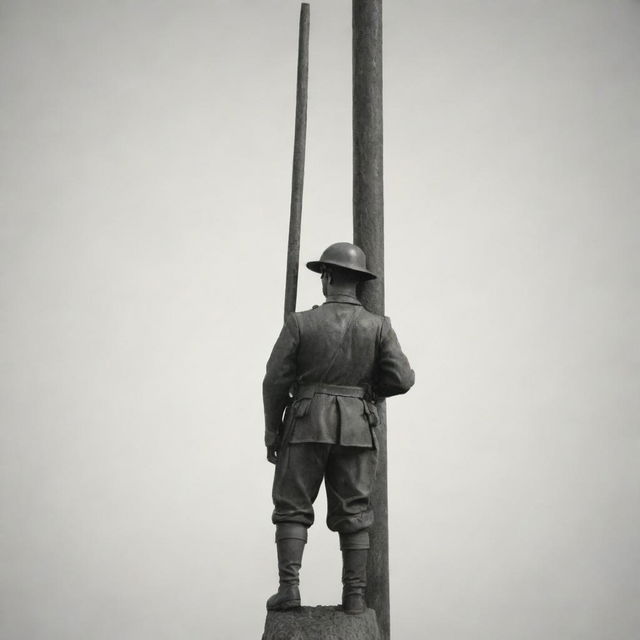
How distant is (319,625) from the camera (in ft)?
14.1

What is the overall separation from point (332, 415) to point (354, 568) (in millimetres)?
792

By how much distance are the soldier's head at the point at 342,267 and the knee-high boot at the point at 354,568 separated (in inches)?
50.4

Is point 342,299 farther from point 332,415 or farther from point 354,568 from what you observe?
point 354,568

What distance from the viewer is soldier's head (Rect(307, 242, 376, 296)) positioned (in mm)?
4566

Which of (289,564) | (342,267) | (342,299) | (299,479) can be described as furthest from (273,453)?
(342,267)

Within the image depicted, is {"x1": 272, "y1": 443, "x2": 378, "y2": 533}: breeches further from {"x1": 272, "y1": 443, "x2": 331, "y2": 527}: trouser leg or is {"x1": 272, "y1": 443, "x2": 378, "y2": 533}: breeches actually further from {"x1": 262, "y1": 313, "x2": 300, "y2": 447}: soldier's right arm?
{"x1": 262, "y1": 313, "x2": 300, "y2": 447}: soldier's right arm

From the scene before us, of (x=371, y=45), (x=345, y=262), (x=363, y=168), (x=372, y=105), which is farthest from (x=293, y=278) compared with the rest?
(x=371, y=45)

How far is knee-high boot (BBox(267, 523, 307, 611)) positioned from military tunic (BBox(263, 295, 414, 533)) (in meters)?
0.06

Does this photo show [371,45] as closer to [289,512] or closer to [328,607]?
[289,512]

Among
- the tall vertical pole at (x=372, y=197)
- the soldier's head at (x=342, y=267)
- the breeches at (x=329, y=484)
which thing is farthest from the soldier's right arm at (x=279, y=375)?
the tall vertical pole at (x=372, y=197)

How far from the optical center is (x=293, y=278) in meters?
4.79

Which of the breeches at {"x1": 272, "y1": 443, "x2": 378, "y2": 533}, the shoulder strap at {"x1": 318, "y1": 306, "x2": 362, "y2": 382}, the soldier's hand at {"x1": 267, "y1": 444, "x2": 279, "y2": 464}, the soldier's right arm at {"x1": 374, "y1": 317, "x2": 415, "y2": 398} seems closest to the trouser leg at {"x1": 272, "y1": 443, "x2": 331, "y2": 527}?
the breeches at {"x1": 272, "y1": 443, "x2": 378, "y2": 533}

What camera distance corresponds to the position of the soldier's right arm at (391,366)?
15.0 ft

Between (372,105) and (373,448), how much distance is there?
207 centimetres
